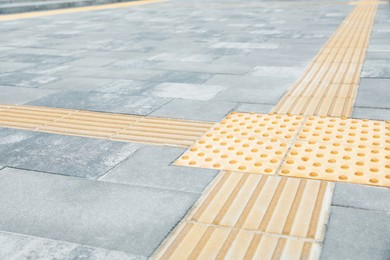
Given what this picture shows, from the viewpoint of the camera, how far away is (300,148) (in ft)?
12.3

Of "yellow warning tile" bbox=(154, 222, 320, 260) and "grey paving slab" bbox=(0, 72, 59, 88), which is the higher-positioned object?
"yellow warning tile" bbox=(154, 222, 320, 260)

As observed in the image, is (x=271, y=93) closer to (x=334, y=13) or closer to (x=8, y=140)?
(x=8, y=140)

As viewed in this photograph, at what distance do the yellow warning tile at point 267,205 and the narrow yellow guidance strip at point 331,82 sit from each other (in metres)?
1.60

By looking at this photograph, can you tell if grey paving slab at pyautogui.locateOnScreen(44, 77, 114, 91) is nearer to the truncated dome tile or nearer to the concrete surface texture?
the concrete surface texture

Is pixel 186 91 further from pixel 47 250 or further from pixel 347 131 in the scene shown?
pixel 47 250

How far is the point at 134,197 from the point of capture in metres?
3.02

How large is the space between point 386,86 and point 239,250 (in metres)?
3.78

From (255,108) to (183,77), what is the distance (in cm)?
168

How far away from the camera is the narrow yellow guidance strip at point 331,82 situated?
4738 mm

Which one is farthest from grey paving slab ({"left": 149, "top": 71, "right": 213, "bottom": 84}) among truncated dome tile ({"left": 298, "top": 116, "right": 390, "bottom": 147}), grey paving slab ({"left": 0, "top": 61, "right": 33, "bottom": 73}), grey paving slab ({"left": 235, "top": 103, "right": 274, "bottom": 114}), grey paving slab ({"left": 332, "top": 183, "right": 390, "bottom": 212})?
grey paving slab ({"left": 332, "top": 183, "right": 390, "bottom": 212})

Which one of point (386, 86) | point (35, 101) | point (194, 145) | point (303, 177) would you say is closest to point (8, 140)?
point (35, 101)

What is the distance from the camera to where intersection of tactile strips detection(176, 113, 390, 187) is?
3338mm

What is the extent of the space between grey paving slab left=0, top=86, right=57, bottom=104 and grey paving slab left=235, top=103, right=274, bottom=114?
232 cm

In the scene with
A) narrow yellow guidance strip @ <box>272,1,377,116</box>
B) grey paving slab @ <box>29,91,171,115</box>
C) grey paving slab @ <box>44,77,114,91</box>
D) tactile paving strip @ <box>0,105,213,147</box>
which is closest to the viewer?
tactile paving strip @ <box>0,105,213,147</box>
